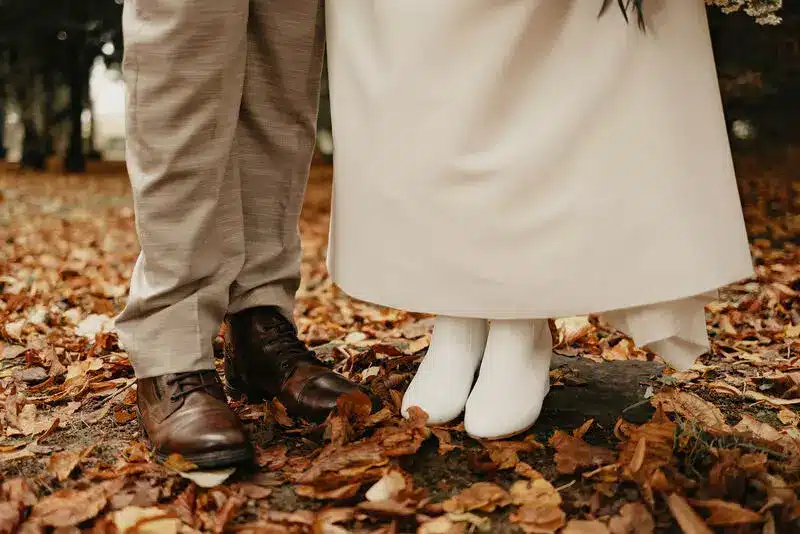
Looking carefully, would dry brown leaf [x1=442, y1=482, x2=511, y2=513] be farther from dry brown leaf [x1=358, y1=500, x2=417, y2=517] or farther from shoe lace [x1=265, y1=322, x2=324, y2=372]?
shoe lace [x1=265, y1=322, x2=324, y2=372]

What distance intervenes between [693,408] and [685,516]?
48 cm

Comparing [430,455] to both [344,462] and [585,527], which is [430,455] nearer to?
[344,462]

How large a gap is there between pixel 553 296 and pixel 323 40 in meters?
0.81

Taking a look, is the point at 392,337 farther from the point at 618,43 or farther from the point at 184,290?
the point at 618,43

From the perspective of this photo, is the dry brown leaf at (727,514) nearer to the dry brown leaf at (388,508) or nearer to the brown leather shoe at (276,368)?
the dry brown leaf at (388,508)

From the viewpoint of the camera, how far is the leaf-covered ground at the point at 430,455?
123 centimetres

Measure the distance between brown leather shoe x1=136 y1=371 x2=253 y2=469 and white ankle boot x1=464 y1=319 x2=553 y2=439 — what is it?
1.45 feet

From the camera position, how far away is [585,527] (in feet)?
3.89

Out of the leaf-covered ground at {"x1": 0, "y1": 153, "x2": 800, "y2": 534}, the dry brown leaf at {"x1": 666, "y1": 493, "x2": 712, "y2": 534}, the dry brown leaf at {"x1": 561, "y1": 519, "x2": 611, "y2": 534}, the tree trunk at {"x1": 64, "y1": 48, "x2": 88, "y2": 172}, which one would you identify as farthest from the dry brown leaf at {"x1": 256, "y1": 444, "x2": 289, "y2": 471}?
the tree trunk at {"x1": 64, "y1": 48, "x2": 88, "y2": 172}

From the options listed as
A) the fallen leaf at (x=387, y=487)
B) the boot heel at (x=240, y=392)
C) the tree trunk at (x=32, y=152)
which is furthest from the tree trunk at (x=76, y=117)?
the fallen leaf at (x=387, y=487)

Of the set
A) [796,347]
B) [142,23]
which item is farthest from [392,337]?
[142,23]

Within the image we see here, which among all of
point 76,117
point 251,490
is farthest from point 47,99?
point 251,490

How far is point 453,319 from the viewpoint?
1.60m

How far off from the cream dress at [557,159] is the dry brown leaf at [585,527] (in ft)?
1.21
